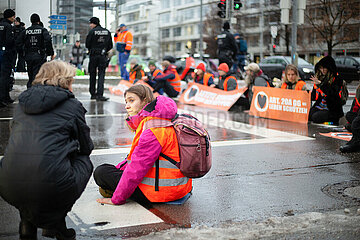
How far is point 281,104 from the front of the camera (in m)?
10.6

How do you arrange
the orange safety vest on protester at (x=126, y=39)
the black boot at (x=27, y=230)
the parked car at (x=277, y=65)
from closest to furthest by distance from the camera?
the black boot at (x=27, y=230), the orange safety vest on protester at (x=126, y=39), the parked car at (x=277, y=65)

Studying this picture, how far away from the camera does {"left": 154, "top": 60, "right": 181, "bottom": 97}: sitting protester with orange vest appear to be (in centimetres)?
1518

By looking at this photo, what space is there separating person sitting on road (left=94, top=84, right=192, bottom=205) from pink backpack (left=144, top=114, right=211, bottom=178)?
0.14 ft

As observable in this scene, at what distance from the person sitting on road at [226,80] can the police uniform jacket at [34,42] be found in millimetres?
4457

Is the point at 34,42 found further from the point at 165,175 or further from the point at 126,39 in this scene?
the point at 165,175

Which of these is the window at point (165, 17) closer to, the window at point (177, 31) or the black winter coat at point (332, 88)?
the window at point (177, 31)

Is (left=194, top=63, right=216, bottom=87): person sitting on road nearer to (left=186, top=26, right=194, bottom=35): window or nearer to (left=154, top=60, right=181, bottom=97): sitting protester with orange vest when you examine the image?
(left=154, top=60, right=181, bottom=97): sitting protester with orange vest

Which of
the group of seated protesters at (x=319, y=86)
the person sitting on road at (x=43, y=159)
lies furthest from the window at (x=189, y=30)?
the person sitting on road at (x=43, y=159)

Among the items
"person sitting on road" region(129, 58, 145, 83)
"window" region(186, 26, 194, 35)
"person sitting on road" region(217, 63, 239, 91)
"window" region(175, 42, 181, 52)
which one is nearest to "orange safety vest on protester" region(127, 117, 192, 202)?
"person sitting on road" region(217, 63, 239, 91)

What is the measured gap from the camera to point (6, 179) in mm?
3221

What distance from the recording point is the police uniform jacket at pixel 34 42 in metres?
11.9

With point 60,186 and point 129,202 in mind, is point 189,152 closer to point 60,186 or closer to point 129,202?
point 129,202

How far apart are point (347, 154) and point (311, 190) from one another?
214cm

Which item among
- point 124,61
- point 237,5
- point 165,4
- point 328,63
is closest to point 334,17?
point 237,5
